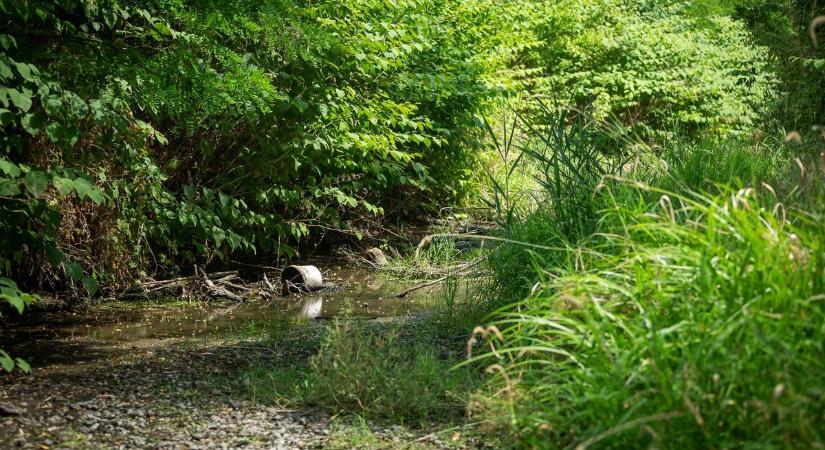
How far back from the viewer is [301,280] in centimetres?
784

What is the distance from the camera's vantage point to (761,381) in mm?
2590

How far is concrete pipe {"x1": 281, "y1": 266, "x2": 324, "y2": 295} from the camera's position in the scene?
7738 millimetres

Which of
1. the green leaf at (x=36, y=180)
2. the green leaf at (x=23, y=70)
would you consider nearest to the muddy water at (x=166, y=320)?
the green leaf at (x=36, y=180)

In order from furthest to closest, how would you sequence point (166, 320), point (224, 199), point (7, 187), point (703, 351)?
point (224, 199)
point (166, 320)
point (7, 187)
point (703, 351)

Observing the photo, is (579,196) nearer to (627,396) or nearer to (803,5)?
(627,396)

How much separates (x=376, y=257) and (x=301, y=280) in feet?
4.60

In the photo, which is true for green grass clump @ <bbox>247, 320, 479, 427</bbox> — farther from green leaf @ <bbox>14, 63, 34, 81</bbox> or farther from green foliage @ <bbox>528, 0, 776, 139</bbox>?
green foliage @ <bbox>528, 0, 776, 139</bbox>

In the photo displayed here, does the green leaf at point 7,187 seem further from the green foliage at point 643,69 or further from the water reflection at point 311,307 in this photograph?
the green foliage at point 643,69

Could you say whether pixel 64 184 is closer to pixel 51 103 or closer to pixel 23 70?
pixel 51 103

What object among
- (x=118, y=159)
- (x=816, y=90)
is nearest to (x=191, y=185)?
(x=118, y=159)

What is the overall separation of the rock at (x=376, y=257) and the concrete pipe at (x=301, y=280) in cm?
111

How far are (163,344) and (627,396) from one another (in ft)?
11.8

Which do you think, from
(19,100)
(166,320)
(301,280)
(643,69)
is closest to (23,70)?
(19,100)

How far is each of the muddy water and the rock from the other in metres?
0.96
